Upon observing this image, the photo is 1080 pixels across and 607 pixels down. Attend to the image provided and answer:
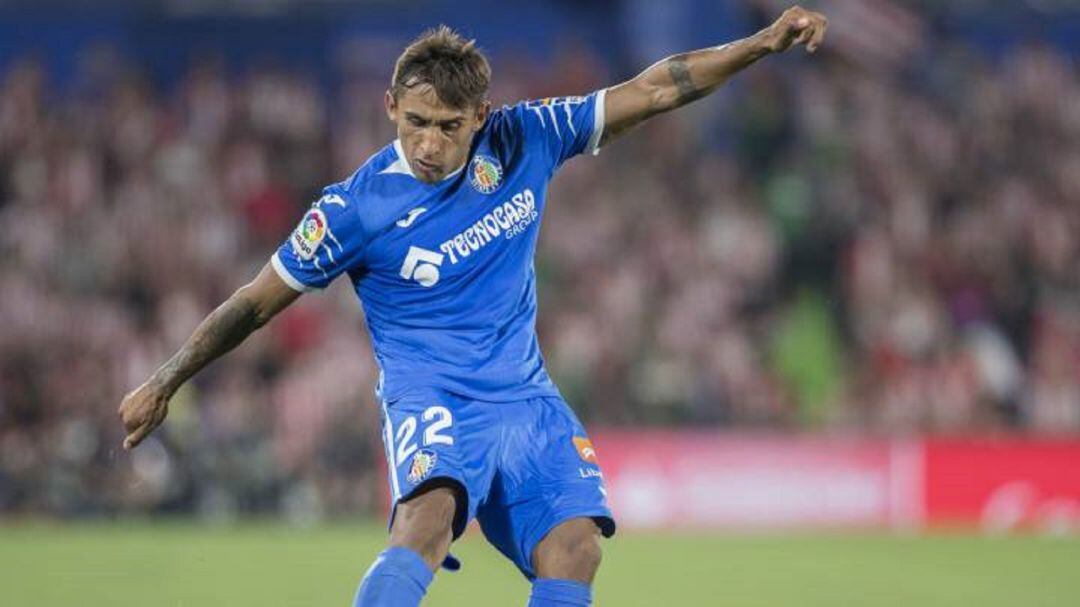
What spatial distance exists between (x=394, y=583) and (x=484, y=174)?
1492mm

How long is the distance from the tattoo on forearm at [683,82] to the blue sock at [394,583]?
1.93 m

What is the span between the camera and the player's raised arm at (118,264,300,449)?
6488mm

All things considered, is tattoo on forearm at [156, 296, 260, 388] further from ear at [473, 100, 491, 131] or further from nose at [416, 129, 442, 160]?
ear at [473, 100, 491, 131]

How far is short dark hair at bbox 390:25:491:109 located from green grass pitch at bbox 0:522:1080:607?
4.87m

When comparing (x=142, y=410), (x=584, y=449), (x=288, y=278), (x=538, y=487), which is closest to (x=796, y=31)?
(x=584, y=449)

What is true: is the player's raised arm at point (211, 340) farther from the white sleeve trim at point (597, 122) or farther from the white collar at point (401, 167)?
the white sleeve trim at point (597, 122)

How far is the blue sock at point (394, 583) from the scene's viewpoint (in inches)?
231

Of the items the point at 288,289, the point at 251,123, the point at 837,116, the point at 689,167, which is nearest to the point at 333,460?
the point at 251,123

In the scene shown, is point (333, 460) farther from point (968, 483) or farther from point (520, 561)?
point (520, 561)

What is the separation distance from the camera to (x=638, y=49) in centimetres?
2214

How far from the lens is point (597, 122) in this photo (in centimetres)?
675

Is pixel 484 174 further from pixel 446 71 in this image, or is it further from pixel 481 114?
pixel 446 71

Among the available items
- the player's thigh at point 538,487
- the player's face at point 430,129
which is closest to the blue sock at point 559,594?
the player's thigh at point 538,487

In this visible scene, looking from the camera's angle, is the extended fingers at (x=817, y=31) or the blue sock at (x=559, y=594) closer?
the blue sock at (x=559, y=594)
